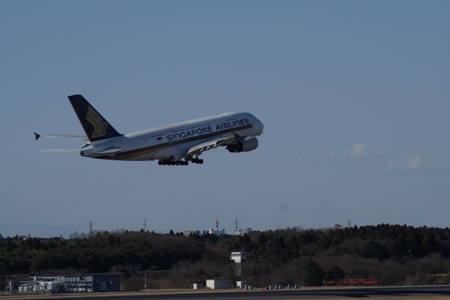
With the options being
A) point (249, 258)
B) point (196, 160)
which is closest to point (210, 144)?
point (196, 160)

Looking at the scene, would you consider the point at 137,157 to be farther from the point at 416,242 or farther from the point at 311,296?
the point at 416,242

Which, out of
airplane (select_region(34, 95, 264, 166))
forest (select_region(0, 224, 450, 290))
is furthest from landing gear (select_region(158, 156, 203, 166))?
forest (select_region(0, 224, 450, 290))

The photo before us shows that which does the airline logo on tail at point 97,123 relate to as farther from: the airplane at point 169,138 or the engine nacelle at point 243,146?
the engine nacelle at point 243,146

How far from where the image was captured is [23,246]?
7111 inches

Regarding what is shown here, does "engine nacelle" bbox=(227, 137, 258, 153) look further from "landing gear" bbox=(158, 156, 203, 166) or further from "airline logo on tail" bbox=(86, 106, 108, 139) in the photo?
"airline logo on tail" bbox=(86, 106, 108, 139)

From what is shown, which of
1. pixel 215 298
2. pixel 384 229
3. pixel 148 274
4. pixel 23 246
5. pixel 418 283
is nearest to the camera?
pixel 215 298

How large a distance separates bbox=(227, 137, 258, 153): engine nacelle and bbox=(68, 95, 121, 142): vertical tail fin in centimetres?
1794

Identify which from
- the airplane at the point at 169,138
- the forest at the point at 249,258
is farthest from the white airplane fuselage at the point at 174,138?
the forest at the point at 249,258

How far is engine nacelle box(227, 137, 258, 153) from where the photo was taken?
443 feet

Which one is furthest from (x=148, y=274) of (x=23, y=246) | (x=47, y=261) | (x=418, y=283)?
(x=418, y=283)

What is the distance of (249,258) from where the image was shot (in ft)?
589

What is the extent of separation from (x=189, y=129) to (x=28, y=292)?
2763 cm

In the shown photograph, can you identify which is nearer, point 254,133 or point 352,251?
point 254,133

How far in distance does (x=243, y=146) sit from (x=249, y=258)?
47.7 meters
